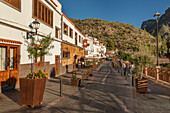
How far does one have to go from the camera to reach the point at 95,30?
494ft

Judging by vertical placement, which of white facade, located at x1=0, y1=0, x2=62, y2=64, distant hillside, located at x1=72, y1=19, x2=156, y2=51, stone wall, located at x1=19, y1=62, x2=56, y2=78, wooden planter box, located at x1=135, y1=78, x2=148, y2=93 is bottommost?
wooden planter box, located at x1=135, y1=78, x2=148, y2=93

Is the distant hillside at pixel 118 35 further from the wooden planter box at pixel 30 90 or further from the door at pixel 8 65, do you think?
the wooden planter box at pixel 30 90

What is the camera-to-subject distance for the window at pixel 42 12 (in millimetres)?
9182

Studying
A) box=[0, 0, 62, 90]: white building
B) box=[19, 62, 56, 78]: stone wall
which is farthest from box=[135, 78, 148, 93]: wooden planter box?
box=[19, 62, 56, 78]: stone wall

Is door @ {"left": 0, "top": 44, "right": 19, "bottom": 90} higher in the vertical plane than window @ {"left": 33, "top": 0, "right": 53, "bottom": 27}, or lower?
lower

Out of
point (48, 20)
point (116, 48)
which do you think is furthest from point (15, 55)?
point (116, 48)

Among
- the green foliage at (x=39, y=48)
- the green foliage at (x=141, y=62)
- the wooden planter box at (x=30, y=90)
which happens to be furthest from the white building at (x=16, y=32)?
the green foliage at (x=141, y=62)

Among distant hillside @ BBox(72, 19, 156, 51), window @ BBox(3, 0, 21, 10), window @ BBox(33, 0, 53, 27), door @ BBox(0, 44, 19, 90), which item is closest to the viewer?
door @ BBox(0, 44, 19, 90)

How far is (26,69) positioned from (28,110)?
4.62 m

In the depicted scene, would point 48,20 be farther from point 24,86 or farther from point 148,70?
point 148,70

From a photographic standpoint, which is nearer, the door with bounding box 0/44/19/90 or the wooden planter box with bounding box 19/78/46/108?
the wooden planter box with bounding box 19/78/46/108

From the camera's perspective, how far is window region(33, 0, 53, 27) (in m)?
9.18

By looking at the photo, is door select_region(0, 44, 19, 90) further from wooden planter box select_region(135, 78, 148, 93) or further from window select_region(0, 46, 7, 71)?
wooden planter box select_region(135, 78, 148, 93)

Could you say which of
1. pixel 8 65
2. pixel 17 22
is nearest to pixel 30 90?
pixel 8 65
